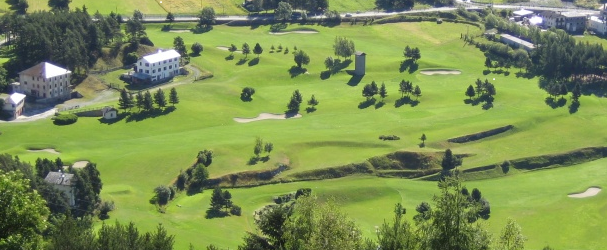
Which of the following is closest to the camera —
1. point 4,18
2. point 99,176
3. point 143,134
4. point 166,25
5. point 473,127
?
point 99,176

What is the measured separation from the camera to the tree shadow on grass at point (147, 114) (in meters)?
130

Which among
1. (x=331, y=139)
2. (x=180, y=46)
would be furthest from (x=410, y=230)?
(x=180, y=46)

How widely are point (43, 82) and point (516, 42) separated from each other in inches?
3917

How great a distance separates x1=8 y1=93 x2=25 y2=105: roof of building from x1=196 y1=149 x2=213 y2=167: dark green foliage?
33100 millimetres

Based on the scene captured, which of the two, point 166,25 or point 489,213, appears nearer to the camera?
point 489,213

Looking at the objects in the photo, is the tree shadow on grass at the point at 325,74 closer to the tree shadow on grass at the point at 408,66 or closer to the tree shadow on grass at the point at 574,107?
the tree shadow on grass at the point at 408,66

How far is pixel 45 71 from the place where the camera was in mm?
134750

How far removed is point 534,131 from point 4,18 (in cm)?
9442

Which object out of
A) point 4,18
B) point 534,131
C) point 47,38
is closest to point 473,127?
point 534,131

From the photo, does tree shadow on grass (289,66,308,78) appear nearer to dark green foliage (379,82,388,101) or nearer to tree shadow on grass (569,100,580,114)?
dark green foliage (379,82,388,101)

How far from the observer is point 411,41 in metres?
189

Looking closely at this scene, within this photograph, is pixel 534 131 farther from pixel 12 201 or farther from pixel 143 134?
pixel 12 201

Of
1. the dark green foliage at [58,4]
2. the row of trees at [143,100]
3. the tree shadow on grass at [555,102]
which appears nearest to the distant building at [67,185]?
the row of trees at [143,100]

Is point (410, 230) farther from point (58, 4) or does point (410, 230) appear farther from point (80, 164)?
point (58, 4)
